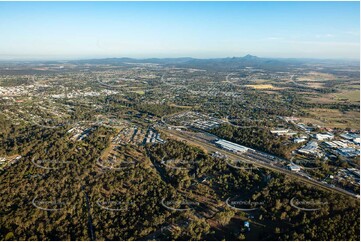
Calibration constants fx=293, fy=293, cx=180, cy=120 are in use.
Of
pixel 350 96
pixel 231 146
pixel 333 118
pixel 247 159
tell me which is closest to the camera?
pixel 247 159

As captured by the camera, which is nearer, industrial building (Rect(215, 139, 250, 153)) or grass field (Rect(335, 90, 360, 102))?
industrial building (Rect(215, 139, 250, 153))

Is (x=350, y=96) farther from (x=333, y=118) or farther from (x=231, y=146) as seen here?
(x=231, y=146)

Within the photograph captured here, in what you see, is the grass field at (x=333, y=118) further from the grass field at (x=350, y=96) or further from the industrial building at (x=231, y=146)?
the industrial building at (x=231, y=146)

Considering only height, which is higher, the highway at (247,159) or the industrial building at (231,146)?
the industrial building at (231,146)

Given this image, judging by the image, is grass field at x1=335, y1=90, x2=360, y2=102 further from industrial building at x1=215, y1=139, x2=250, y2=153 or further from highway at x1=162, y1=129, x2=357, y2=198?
highway at x1=162, y1=129, x2=357, y2=198

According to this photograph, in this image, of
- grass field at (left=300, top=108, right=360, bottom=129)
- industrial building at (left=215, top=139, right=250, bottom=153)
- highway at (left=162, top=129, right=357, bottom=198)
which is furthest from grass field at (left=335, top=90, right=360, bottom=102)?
highway at (left=162, top=129, right=357, bottom=198)

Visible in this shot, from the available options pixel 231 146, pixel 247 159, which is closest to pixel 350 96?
pixel 231 146

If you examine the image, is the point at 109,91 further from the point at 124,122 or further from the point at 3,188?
the point at 3,188

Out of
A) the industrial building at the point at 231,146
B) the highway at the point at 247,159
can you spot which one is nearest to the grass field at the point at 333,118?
the industrial building at the point at 231,146

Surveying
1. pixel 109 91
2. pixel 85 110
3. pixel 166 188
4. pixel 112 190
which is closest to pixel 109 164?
pixel 112 190
